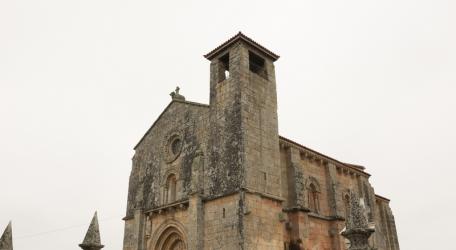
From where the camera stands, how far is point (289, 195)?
751 inches

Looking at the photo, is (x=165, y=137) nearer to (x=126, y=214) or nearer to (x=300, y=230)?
(x=126, y=214)

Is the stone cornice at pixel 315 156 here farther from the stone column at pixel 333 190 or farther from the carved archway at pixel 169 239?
the carved archway at pixel 169 239

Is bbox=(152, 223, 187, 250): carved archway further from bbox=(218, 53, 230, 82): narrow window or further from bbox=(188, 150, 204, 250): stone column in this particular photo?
bbox=(218, 53, 230, 82): narrow window

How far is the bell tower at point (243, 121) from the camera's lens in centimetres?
1677

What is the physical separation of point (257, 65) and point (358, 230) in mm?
13705

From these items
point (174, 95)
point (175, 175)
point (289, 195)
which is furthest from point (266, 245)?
point (174, 95)

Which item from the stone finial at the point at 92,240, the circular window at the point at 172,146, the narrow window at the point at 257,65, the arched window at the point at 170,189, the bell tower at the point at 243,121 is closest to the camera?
the stone finial at the point at 92,240

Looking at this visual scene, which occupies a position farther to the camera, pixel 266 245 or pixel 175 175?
pixel 175 175

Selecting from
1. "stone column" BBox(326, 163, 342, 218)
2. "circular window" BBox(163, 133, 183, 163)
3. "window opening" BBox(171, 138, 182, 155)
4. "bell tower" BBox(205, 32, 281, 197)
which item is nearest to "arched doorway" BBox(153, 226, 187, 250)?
"bell tower" BBox(205, 32, 281, 197)

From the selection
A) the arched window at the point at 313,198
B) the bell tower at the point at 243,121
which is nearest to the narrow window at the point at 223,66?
the bell tower at the point at 243,121

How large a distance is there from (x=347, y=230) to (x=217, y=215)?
930 cm

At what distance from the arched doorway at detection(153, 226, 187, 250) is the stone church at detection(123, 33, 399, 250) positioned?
47mm

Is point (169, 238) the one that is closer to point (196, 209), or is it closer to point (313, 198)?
point (196, 209)

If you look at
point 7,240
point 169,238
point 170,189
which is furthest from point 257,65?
Result: point 7,240
